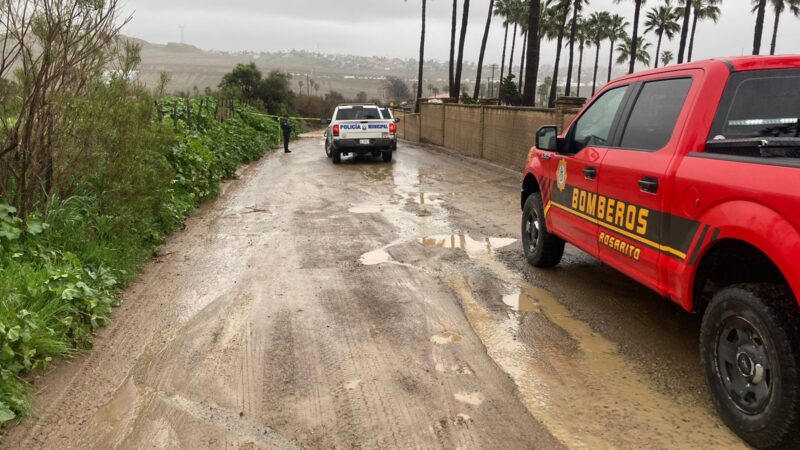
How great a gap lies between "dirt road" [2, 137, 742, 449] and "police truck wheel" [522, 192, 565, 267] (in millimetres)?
181

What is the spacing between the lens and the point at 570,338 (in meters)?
4.66

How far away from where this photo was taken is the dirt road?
3395 mm

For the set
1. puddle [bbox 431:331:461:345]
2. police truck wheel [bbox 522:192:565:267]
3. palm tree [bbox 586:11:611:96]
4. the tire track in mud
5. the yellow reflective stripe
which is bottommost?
the tire track in mud

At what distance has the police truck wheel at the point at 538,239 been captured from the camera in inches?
246

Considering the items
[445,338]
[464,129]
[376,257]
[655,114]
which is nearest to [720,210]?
[655,114]

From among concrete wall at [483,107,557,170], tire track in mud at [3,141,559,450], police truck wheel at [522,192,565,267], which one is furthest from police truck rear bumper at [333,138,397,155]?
police truck wheel at [522,192,565,267]

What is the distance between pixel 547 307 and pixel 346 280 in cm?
199

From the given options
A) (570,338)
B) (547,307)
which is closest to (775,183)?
(570,338)

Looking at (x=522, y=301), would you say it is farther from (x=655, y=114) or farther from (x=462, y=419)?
(x=462, y=419)

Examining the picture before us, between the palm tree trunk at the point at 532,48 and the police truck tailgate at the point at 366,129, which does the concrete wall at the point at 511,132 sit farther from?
the police truck tailgate at the point at 366,129

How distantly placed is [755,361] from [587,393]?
39.0 inches

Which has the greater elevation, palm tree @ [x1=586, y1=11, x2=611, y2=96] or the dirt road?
palm tree @ [x1=586, y1=11, x2=611, y2=96]

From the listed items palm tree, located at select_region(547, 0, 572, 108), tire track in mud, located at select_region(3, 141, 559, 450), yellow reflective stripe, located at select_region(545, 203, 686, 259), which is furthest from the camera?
palm tree, located at select_region(547, 0, 572, 108)

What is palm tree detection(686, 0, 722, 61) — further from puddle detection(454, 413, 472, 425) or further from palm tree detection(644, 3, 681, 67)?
puddle detection(454, 413, 472, 425)
